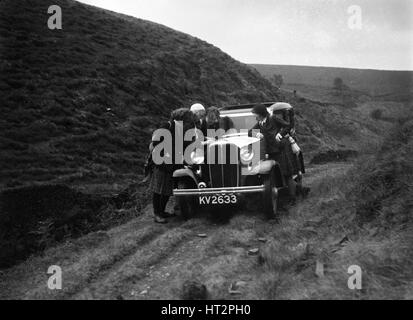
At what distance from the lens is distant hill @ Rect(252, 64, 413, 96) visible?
74562 millimetres

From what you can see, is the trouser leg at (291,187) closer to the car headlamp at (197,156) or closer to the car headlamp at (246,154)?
the car headlamp at (246,154)

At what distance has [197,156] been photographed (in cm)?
868

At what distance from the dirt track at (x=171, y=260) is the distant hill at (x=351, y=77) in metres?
67.6

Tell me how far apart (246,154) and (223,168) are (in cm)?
57

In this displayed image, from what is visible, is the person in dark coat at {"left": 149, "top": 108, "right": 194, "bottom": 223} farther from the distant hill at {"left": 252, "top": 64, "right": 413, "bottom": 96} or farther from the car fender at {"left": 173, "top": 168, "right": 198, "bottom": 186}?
the distant hill at {"left": 252, "top": 64, "right": 413, "bottom": 96}

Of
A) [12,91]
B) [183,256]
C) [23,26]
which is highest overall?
[23,26]

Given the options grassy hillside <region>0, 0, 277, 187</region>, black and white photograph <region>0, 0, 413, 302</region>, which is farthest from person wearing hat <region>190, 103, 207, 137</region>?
grassy hillside <region>0, 0, 277, 187</region>

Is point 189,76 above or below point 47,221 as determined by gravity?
above

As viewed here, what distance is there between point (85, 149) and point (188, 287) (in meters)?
9.91

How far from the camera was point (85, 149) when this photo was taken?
13867 millimetres

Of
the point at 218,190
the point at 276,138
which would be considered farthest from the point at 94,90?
the point at 218,190

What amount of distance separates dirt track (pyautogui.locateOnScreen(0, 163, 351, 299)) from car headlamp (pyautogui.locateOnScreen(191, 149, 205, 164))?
45.5 inches
